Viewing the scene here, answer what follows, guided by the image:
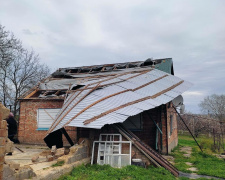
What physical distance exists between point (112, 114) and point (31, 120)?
838 cm

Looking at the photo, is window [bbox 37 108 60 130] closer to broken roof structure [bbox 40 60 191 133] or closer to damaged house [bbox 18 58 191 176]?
damaged house [bbox 18 58 191 176]

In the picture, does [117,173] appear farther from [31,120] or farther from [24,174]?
[31,120]

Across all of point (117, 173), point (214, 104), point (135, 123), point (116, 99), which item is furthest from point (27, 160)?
point (214, 104)

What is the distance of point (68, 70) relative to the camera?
20297 millimetres

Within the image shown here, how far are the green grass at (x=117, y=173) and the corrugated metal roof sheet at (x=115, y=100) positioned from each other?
4.78ft

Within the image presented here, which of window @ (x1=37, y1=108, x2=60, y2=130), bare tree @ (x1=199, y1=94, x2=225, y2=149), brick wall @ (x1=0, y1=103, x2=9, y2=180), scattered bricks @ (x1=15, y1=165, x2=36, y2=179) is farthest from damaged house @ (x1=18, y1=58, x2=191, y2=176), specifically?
bare tree @ (x1=199, y1=94, x2=225, y2=149)

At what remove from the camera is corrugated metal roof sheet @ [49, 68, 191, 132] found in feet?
24.6

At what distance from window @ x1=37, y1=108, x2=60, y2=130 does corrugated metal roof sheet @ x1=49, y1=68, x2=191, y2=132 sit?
3998mm

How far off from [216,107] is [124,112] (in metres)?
49.2

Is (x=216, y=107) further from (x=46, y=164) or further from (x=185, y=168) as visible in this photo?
(x=46, y=164)

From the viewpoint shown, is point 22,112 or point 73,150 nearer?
point 73,150

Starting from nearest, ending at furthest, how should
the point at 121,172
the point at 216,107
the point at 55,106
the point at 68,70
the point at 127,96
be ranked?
the point at 121,172, the point at 127,96, the point at 55,106, the point at 68,70, the point at 216,107

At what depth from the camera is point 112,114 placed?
758cm

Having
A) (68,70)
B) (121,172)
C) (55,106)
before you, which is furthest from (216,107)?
(121,172)
